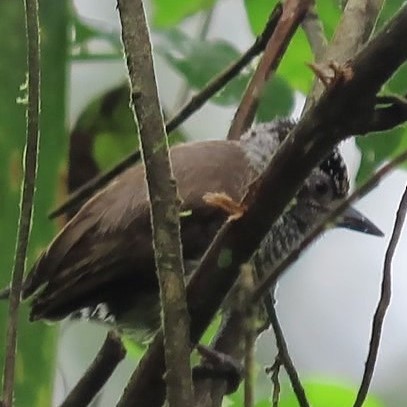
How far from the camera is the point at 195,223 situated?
1069mm

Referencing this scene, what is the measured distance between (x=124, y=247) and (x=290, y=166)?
59 centimetres

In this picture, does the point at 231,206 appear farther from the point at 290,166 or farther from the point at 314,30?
the point at 314,30

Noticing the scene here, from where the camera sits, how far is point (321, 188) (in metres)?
1.30

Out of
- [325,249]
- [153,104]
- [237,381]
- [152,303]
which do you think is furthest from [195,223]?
[325,249]

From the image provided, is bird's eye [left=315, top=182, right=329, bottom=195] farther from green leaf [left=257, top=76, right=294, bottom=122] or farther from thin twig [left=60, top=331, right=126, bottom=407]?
thin twig [left=60, top=331, right=126, bottom=407]

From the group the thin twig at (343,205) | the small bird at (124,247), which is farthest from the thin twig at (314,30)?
the thin twig at (343,205)

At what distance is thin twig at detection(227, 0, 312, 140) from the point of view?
3.08ft

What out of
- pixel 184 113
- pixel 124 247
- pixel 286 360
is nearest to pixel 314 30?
pixel 184 113

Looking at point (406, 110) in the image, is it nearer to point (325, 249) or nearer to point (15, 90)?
point (15, 90)

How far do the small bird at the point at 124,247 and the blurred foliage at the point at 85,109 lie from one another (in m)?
0.04

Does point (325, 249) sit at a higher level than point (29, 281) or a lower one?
higher

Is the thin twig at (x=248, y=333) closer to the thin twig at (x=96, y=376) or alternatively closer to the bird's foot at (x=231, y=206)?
the bird's foot at (x=231, y=206)

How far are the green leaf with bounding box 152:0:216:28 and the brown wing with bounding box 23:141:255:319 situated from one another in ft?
0.54

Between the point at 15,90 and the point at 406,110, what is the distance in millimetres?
434
